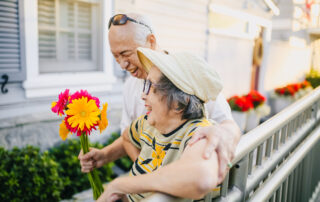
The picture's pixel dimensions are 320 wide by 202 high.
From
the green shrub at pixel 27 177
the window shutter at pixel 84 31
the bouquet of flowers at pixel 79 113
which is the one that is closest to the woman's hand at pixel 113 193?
the bouquet of flowers at pixel 79 113

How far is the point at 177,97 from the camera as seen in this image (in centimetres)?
110

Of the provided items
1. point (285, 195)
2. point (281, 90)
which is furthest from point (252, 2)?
point (285, 195)

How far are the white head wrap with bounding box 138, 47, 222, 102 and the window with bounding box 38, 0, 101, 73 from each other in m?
3.02

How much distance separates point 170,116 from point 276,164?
2.46ft

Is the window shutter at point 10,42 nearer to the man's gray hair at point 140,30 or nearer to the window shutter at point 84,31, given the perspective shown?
the window shutter at point 84,31

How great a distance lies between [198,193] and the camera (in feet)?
2.67

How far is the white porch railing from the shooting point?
1131 mm

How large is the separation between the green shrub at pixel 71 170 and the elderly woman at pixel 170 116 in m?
2.37

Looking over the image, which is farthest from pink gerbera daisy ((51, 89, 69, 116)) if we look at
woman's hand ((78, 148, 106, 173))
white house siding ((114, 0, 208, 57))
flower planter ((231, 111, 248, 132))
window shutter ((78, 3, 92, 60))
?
flower planter ((231, 111, 248, 132))

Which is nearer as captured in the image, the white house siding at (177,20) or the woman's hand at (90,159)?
the woman's hand at (90,159)

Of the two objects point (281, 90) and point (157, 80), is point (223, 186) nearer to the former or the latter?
point (157, 80)

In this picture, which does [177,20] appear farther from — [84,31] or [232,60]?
[232,60]

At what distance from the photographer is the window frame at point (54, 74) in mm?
3264

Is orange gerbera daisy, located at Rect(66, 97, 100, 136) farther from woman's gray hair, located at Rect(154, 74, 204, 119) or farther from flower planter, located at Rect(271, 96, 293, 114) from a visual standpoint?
flower planter, located at Rect(271, 96, 293, 114)
